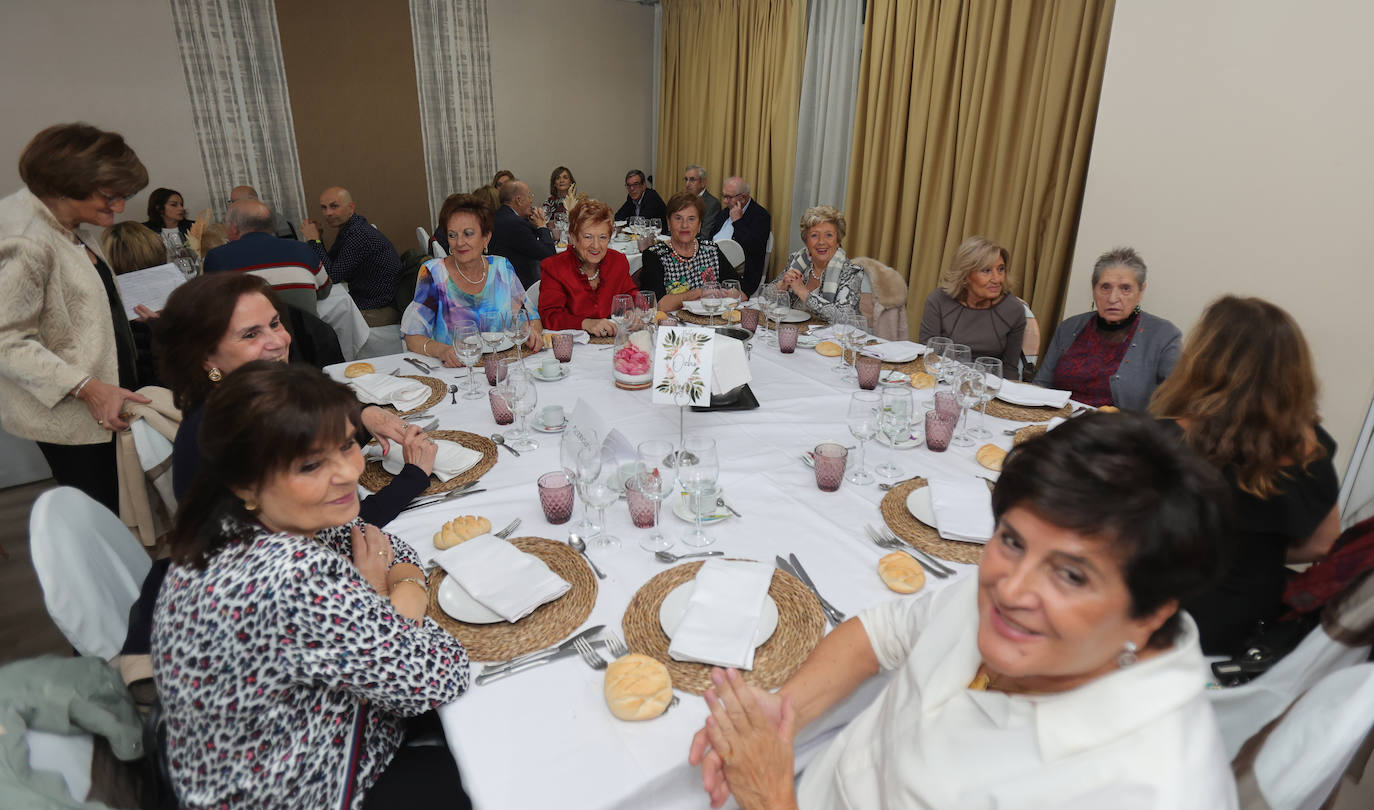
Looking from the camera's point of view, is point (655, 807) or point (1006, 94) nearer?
point (655, 807)

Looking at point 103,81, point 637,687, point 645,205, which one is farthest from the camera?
point 645,205

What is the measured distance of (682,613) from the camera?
1.26 meters

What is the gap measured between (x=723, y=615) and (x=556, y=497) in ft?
1.67

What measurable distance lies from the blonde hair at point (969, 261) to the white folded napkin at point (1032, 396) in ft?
2.65

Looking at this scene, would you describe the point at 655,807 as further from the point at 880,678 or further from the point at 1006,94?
the point at 1006,94

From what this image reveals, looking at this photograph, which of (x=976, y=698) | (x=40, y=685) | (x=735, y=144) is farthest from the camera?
(x=735, y=144)

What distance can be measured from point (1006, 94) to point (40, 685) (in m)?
4.93

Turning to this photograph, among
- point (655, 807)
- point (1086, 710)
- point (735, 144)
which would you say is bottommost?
point (655, 807)

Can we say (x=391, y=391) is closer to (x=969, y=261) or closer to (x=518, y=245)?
(x=969, y=261)

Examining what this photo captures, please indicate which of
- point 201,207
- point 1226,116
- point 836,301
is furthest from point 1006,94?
point 201,207

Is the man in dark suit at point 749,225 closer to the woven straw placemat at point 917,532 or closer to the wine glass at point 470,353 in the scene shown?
the wine glass at point 470,353

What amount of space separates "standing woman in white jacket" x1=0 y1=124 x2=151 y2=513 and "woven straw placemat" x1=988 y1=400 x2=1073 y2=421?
2777mm

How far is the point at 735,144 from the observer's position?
7.05 metres

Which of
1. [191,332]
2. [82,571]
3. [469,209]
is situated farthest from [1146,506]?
[469,209]
